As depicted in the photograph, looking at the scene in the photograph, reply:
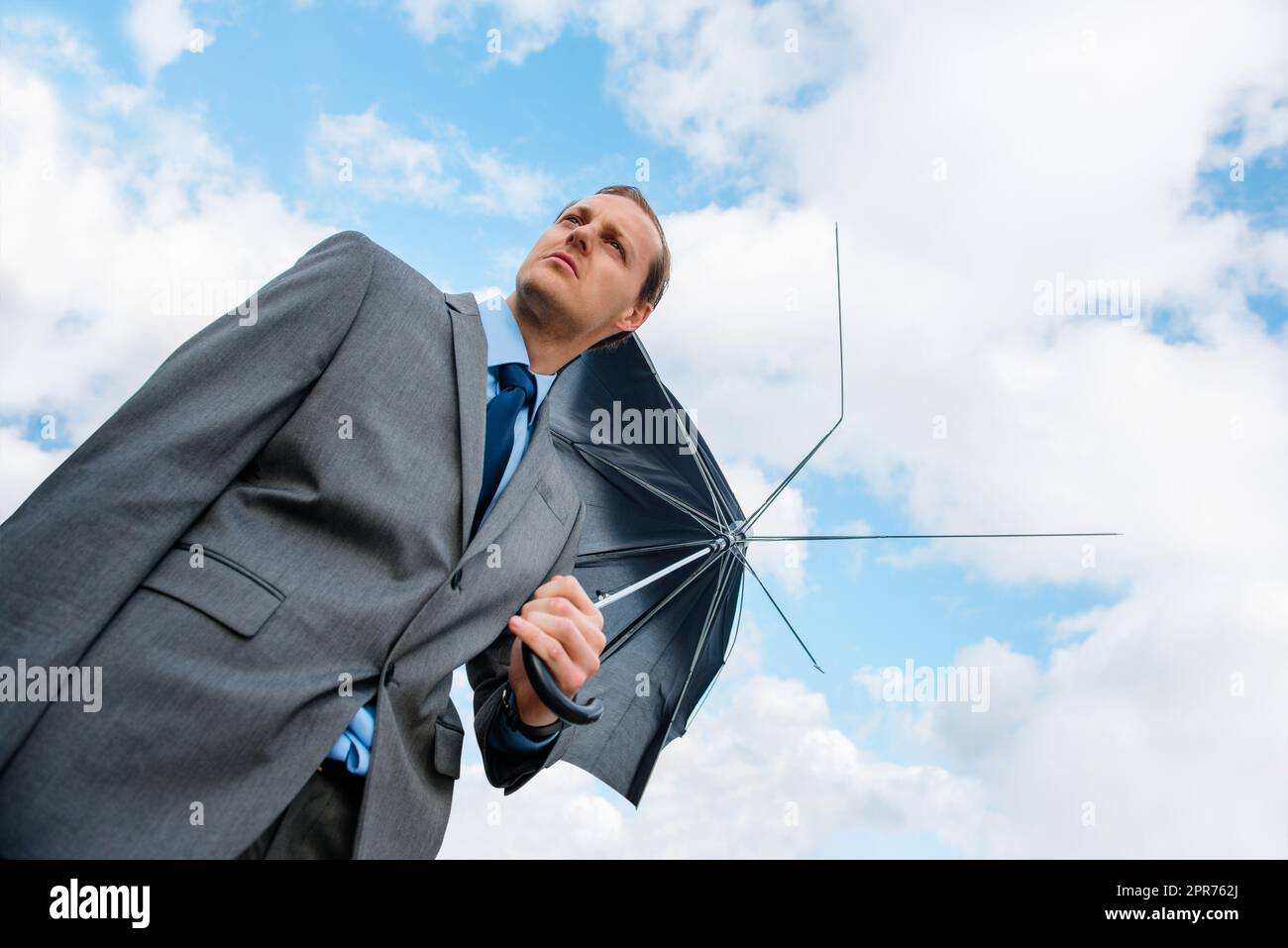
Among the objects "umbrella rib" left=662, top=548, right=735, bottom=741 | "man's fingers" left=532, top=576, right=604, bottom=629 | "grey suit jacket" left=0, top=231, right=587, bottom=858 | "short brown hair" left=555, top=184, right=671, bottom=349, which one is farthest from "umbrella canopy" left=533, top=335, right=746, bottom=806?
"man's fingers" left=532, top=576, right=604, bottom=629

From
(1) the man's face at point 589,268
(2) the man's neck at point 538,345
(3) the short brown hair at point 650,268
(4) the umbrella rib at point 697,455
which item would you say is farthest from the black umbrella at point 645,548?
(2) the man's neck at point 538,345

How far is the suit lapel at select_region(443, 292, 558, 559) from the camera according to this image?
2111mm

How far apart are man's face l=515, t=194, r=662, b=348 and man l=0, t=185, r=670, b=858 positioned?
0.82ft

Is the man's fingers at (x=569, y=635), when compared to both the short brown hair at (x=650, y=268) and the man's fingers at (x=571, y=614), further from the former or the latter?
the short brown hair at (x=650, y=268)

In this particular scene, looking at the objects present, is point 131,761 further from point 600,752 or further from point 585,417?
point 585,417

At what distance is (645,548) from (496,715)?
3380mm

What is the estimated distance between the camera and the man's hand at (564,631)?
78.1 inches

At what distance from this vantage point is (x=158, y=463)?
5.64 ft

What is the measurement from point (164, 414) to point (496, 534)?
0.79 m

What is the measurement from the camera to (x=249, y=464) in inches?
76.5

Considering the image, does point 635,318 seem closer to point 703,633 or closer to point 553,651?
point 553,651

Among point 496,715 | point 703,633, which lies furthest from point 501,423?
point 703,633
